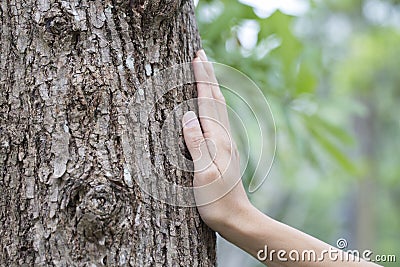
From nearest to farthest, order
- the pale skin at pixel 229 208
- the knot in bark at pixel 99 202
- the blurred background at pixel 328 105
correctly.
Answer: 1. the knot in bark at pixel 99 202
2. the pale skin at pixel 229 208
3. the blurred background at pixel 328 105

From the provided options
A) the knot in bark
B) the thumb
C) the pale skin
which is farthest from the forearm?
the knot in bark

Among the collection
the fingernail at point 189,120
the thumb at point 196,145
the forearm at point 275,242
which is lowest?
the forearm at point 275,242

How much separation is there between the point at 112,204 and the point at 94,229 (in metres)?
0.04

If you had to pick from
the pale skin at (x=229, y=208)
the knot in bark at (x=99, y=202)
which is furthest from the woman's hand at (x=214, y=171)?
the knot in bark at (x=99, y=202)

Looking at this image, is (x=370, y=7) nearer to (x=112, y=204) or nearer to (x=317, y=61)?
(x=317, y=61)

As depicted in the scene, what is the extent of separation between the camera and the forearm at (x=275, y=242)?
106cm

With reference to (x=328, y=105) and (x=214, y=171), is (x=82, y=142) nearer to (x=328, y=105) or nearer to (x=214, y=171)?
(x=214, y=171)

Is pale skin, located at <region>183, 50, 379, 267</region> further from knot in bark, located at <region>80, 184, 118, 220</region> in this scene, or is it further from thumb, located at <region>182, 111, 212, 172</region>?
knot in bark, located at <region>80, 184, 118, 220</region>

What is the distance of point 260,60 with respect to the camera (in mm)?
1871

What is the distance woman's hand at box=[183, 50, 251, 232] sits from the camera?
1.06 m

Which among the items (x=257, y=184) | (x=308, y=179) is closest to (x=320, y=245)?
(x=257, y=184)

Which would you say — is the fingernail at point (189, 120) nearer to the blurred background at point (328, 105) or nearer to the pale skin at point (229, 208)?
the pale skin at point (229, 208)

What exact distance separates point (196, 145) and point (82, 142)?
0.19 m

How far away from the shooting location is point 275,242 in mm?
1068
